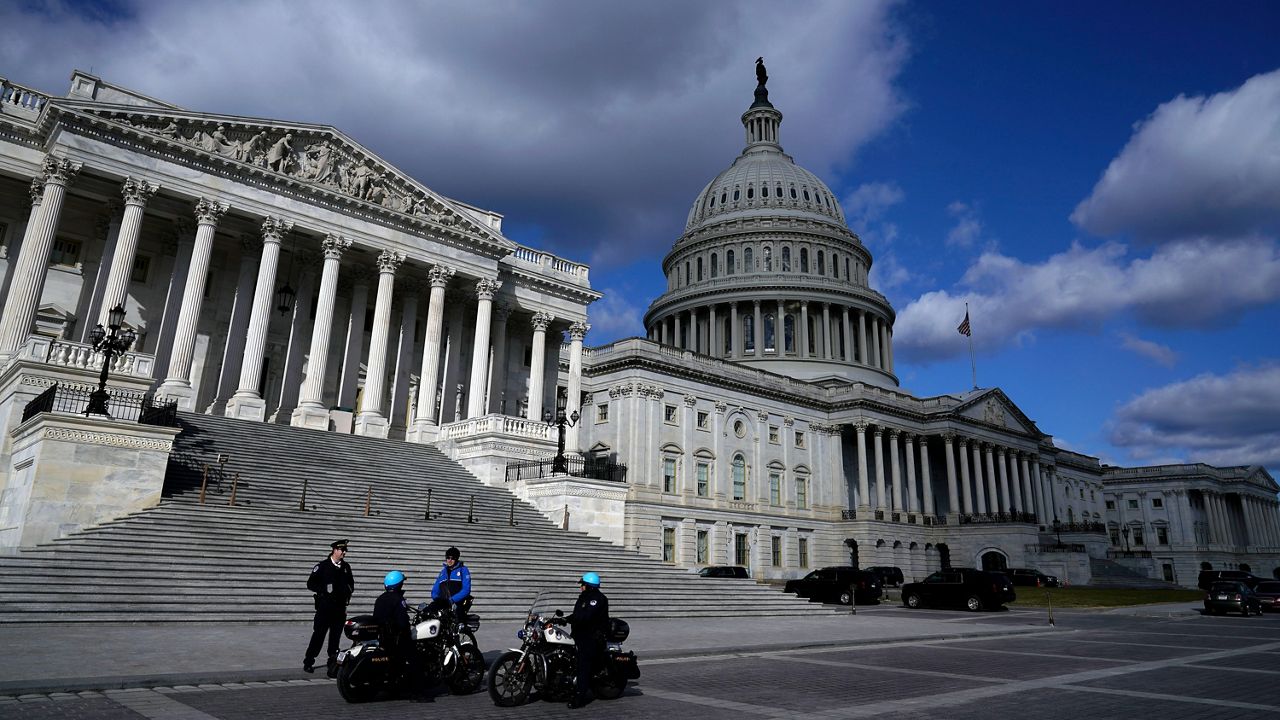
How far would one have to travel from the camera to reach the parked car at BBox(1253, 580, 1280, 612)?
1545 inches

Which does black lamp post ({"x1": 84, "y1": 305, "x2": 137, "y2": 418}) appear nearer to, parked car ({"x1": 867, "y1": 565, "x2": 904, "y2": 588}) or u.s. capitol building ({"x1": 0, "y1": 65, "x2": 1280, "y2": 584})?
u.s. capitol building ({"x1": 0, "y1": 65, "x2": 1280, "y2": 584})

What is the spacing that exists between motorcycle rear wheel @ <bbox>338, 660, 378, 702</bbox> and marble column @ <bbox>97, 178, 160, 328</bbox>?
26669 millimetres

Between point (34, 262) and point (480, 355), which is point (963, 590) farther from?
point (34, 262)

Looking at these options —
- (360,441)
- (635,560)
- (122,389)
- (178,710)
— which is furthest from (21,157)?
(178,710)

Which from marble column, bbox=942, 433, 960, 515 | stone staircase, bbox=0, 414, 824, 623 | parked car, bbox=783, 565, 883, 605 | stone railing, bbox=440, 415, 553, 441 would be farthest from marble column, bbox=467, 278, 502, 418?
marble column, bbox=942, 433, 960, 515

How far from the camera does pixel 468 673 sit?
1132 cm

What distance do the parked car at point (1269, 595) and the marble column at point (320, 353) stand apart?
148 feet

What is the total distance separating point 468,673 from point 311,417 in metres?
28.0

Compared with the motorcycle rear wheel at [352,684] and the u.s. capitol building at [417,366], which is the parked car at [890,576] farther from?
the motorcycle rear wheel at [352,684]

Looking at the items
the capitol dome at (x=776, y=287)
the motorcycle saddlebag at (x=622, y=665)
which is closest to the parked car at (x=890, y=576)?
the capitol dome at (x=776, y=287)

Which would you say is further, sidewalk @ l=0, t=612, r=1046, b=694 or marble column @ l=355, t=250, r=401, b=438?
marble column @ l=355, t=250, r=401, b=438

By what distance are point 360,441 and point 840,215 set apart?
8635 cm

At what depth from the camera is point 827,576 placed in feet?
136

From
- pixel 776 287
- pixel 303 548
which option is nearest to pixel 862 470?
pixel 776 287
